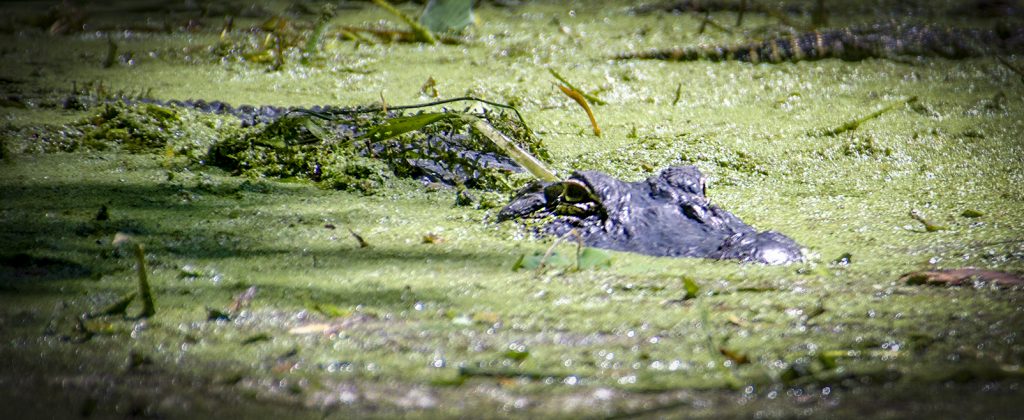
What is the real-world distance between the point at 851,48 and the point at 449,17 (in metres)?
2.09

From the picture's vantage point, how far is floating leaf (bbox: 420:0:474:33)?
16.0 ft

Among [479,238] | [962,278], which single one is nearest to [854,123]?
[962,278]

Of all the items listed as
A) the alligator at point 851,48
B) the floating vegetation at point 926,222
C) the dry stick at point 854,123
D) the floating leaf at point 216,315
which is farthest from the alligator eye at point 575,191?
the alligator at point 851,48

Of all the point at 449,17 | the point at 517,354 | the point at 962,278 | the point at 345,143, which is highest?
the point at 517,354

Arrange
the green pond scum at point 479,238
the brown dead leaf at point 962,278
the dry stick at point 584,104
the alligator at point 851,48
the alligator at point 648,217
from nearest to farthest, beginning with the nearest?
the green pond scum at point 479,238, the brown dead leaf at point 962,278, the alligator at point 648,217, the dry stick at point 584,104, the alligator at point 851,48

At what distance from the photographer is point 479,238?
244 cm

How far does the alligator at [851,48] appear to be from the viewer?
430 centimetres

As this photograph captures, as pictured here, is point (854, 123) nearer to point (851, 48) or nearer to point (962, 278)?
point (851, 48)

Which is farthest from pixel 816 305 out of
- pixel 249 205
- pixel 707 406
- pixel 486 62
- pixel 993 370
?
pixel 486 62

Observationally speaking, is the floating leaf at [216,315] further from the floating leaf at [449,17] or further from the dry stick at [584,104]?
the floating leaf at [449,17]

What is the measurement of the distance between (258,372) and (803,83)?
3.15 m

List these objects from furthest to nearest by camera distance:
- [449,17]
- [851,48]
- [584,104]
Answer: [449,17]
[851,48]
[584,104]

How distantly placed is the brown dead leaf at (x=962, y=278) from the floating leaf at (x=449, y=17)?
10.8 ft

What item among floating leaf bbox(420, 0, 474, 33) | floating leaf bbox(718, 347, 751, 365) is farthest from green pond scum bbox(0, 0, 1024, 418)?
floating leaf bbox(420, 0, 474, 33)
